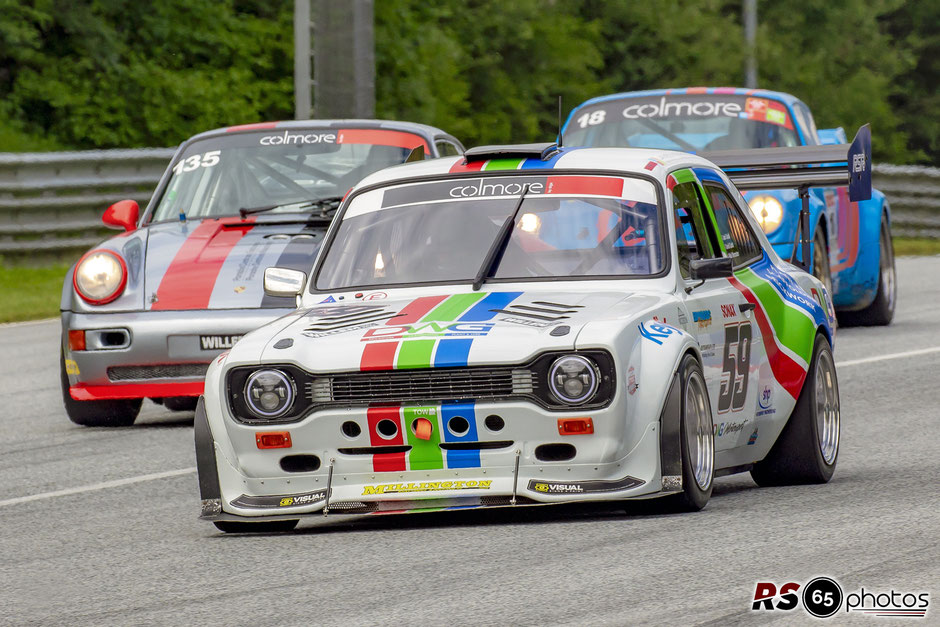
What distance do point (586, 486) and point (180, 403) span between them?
5.64 meters

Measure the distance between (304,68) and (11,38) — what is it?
14.6 feet

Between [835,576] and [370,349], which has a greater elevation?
[370,349]

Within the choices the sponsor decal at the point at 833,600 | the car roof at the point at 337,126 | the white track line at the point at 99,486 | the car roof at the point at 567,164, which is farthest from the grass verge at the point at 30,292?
the sponsor decal at the point at 833,600

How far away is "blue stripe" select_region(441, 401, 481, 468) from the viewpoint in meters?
6.48

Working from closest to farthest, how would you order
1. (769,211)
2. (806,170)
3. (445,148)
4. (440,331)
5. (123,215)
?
(440,331) → (806,170) → (123,215) → (445,148) → (769,211)

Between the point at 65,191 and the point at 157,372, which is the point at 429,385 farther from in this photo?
the point at 65,191

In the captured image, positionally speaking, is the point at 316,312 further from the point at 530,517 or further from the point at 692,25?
the point at 692,25

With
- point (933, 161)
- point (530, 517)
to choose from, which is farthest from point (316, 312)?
point (933, 161)

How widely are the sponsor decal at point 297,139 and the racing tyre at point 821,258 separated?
390 centimetres

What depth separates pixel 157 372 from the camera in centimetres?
1028

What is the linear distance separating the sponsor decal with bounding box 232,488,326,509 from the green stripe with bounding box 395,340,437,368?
530 millimetres

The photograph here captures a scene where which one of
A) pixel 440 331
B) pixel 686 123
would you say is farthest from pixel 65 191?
pixel 440 331

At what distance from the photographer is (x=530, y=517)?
6.96 m

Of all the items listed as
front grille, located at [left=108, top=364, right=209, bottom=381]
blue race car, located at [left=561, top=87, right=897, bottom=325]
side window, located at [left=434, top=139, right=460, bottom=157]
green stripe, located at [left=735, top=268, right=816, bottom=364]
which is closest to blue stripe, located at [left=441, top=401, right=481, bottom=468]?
green stripe, located at [left=735, top=268, right=816, bottom=364]
